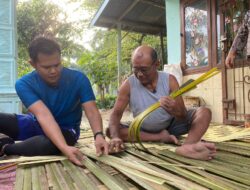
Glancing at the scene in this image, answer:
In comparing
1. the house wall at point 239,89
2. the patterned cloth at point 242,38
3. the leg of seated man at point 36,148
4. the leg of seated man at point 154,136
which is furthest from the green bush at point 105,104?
the leg of seated man at point 36,148

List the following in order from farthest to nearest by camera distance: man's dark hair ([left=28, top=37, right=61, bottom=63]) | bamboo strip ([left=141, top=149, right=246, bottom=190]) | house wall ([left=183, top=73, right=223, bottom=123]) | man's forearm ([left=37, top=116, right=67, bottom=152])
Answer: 1. house wall ([left=183, top=73, right=223, bottom=123])
2. man's dark hair ([left=28, top=37, right=61, bottom=63])
3. man's forearm ([left=37, top=116, right=67, bottom=152])
4. bamboo strip ([left=141, top=149, right=246, bottom=190])

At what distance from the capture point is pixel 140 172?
162 centimetres

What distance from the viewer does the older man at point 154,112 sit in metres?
2.51

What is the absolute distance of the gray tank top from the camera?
270cm

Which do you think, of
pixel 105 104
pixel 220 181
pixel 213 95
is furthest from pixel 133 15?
pixel 220 181

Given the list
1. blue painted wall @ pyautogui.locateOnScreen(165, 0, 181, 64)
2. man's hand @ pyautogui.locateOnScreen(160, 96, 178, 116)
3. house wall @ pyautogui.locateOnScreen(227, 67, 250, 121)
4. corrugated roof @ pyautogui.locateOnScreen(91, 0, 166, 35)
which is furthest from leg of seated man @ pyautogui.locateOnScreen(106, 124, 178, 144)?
corrugated roof @ pyautogui.locateOnScreen(91, 0, 166, 35)

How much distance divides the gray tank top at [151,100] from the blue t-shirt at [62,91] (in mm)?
470

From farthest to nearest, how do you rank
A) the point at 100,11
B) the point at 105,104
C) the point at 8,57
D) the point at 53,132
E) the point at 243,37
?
the point at 105,104 → the point at 100,11 → the point at 8,57 → the point at 243,37 → the point at 53,132

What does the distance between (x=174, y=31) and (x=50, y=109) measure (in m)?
4.51

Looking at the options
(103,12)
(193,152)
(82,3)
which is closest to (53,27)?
(82,3)

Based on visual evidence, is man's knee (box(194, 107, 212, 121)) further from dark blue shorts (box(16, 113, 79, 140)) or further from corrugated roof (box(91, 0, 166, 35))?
corrugated roof (box(91, 0, 166, 35))

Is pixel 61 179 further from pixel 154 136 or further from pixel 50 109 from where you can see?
pixel 154 136

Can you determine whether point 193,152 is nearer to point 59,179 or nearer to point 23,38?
point 59,179

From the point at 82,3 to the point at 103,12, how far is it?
9418 millimetres
